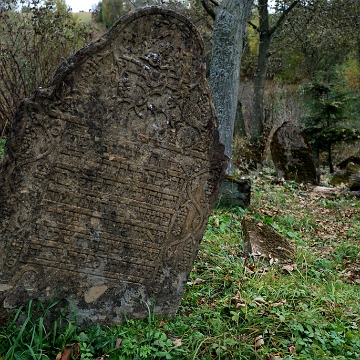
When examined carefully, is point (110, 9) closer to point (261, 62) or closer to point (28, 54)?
point (261, 62)

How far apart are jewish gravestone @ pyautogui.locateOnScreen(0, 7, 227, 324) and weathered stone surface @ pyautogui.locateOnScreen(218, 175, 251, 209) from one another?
325 cm

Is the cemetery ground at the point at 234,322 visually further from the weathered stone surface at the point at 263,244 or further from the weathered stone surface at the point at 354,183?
the weathered stone surface at the point at 354,183

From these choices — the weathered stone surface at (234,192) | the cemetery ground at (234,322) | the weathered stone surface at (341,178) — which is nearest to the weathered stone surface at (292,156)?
the weathered stone surface at (341,178)

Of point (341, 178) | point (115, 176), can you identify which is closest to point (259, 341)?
point (115, 176)

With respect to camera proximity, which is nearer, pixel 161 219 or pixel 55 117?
pixel 55 117

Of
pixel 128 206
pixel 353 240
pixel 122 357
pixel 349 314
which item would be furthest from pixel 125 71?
pixel 353 240

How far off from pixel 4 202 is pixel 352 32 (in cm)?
1565

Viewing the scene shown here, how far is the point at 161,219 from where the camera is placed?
3.60 m

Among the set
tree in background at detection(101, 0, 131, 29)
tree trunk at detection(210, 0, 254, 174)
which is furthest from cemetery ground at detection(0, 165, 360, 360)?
tree in background at detection(101, 0, 131, 29)

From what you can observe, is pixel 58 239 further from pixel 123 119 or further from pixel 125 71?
pixel 125 71

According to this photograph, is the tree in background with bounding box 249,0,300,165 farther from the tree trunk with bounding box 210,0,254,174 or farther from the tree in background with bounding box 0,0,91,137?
Answer: the tree in background with bounding box 0,0,91,137

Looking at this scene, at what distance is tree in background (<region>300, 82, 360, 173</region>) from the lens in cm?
1262

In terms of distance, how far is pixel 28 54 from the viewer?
856 centimetres

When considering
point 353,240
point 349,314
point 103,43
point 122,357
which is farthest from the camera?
point 353,240
